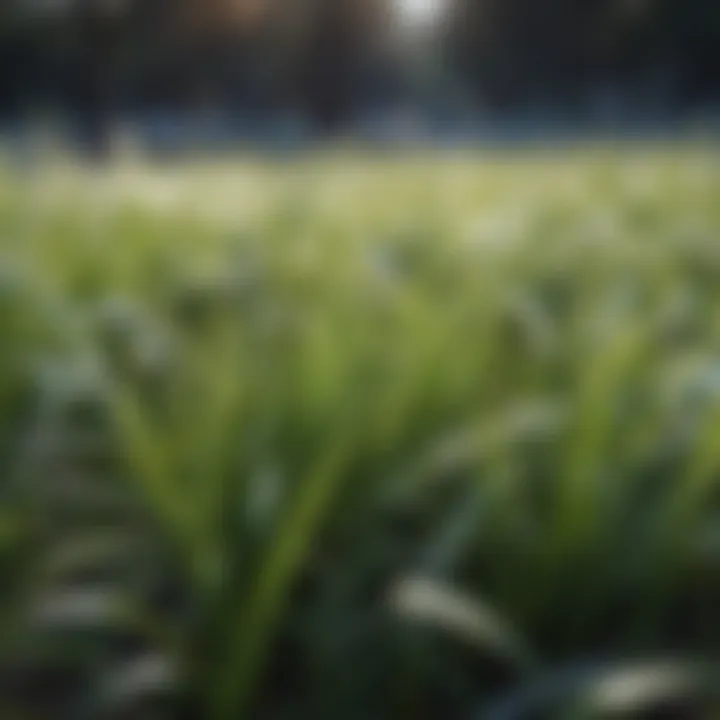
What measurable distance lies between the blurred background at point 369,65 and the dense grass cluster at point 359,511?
1207cm

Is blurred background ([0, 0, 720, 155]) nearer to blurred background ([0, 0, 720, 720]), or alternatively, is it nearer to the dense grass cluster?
blurred background ([0, 0, 720, 720])

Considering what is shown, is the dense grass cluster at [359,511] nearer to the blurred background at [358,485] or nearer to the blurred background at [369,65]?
the blurred background at [358,485]

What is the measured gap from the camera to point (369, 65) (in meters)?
17.6

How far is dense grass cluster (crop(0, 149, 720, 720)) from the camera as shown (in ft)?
2.52

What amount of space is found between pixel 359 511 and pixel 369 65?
1723 cm

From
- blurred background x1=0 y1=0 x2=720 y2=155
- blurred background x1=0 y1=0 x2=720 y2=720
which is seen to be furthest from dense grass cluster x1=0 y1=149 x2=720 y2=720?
blurred background x1=0 y1=0 x2=720 y2=155

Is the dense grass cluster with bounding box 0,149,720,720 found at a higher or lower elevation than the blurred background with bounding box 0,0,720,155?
lower

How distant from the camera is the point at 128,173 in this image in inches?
138

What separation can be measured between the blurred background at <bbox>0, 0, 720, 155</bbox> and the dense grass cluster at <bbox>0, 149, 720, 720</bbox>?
39.6 feet

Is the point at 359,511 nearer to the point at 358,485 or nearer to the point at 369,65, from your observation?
the point at 358,485

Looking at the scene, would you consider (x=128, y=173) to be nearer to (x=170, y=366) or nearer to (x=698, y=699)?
(x=170, y=366)

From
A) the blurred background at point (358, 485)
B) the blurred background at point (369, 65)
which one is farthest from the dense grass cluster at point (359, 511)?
the blurred background at point (369, 65)

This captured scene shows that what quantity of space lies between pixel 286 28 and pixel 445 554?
16255mm

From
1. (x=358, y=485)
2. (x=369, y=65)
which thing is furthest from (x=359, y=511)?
(x=369, y=65)
